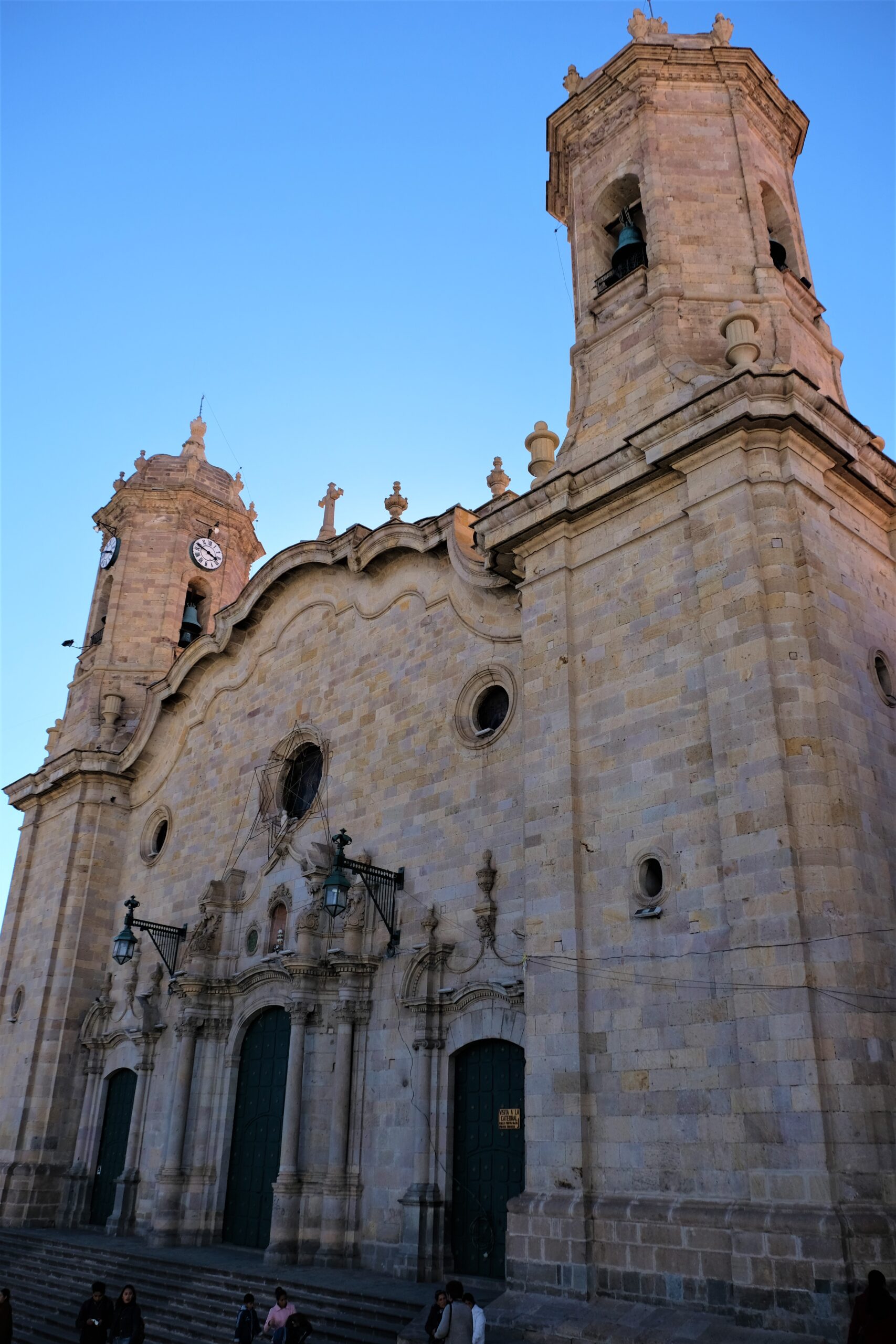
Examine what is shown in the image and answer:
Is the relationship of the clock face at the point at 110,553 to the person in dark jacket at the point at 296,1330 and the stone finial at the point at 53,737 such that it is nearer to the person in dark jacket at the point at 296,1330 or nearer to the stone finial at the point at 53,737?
the stone finial at the point at 53,737

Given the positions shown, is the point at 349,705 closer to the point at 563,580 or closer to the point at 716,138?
the point at 563,580

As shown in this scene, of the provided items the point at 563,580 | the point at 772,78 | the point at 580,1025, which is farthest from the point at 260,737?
the point at 772,78

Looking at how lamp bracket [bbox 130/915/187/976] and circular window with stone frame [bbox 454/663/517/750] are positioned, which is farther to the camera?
lamp bracket [bbox 130/915/187/976]

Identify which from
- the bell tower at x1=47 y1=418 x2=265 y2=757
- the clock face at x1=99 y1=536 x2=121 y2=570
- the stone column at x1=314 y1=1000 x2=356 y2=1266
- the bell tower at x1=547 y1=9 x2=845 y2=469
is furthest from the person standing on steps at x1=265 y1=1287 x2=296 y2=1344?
the clock face at x1=99 y1=536 x2=121 y2=570

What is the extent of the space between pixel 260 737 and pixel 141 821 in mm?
4898

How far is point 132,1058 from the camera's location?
65.3 feet

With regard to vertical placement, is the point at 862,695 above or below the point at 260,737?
below

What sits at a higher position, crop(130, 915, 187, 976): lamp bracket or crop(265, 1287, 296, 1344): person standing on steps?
crop(130, 915, 187, 976): lamp bracket

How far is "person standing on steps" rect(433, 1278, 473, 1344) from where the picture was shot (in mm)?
8828

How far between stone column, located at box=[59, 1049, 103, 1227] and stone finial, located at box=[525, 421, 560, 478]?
1494 cm

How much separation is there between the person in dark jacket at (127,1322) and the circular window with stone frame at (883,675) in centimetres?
976

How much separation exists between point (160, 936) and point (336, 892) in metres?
7.92

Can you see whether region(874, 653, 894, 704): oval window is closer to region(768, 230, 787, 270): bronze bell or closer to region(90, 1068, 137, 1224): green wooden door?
region(768, 230, 787, 270): bronze bell

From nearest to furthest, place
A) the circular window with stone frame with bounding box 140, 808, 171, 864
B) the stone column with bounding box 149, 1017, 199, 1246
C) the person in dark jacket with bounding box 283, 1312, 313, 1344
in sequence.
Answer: the person in dark jacket with bounding box 283, 1312, 313, 1344 → the stone column with bounding box 149, 1017, 199, 1246 → the circular window with stone frame with bounding box 140, 808, 171, 864
